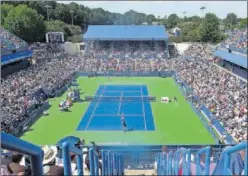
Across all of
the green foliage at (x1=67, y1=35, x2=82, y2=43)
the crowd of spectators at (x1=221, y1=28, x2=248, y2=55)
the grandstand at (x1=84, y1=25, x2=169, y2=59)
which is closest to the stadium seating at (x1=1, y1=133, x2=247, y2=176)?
the crowd of spectators at (x1=221, y1=28, x2=248, y2=55)

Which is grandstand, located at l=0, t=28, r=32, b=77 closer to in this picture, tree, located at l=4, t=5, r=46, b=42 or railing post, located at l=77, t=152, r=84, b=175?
tree, located at l=4, t=5, r=46, b=42

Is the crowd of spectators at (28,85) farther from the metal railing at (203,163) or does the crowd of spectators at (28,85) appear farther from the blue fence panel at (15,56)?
the metal railing at (203,163)

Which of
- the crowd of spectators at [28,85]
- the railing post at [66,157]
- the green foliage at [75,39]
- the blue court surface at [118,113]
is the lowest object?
the blue court surface at [118,113]

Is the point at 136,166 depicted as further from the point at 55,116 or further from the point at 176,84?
the point at 176,84

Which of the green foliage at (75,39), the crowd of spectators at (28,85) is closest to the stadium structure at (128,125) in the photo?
the crowd of spectators at (28,85)

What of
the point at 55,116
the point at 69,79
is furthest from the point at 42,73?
the point at 55,116
